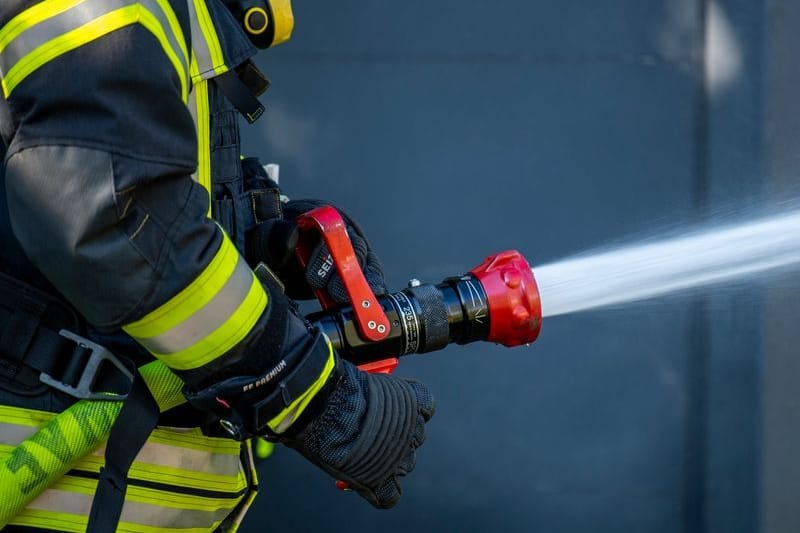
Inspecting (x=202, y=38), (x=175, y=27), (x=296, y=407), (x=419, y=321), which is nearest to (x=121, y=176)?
(x=175, y=27)

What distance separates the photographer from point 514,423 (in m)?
3.40

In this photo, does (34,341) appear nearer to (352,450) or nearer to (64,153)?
(64,153)

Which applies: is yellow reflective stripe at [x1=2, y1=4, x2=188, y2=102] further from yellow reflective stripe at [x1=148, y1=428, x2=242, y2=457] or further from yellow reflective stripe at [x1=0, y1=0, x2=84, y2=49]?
yellow reflective stripe at [x1=148, y1=428, x2=242, y2=457]

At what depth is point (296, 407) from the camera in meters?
1.65

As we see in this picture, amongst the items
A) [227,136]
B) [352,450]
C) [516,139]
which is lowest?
[352,450]

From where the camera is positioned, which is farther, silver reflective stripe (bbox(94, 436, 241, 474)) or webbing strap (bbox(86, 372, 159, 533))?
silver reflective stripe (bbox(94, 436, 241, 474))

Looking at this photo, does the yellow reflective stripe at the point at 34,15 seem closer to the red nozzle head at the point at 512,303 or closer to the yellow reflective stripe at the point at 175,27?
the yellow reflective stripe at the point at 175,27

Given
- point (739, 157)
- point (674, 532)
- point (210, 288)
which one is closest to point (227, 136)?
point (210, 288)

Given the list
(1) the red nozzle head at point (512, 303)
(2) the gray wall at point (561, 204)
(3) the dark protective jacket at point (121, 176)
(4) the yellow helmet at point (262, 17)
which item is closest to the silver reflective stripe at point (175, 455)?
(3) the dark protective jacket at point (121, 176)

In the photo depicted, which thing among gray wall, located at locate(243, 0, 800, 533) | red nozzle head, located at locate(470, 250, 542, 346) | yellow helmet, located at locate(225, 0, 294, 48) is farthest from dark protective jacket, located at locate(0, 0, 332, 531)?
gray wall, located at locate(243, 0, 800, 533)

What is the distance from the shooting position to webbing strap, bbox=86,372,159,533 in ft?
5.44

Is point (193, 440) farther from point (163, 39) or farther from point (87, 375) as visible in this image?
point (163, 39)

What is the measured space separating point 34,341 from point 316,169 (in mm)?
1736

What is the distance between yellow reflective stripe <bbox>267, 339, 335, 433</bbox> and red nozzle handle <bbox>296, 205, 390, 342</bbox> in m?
0.21
